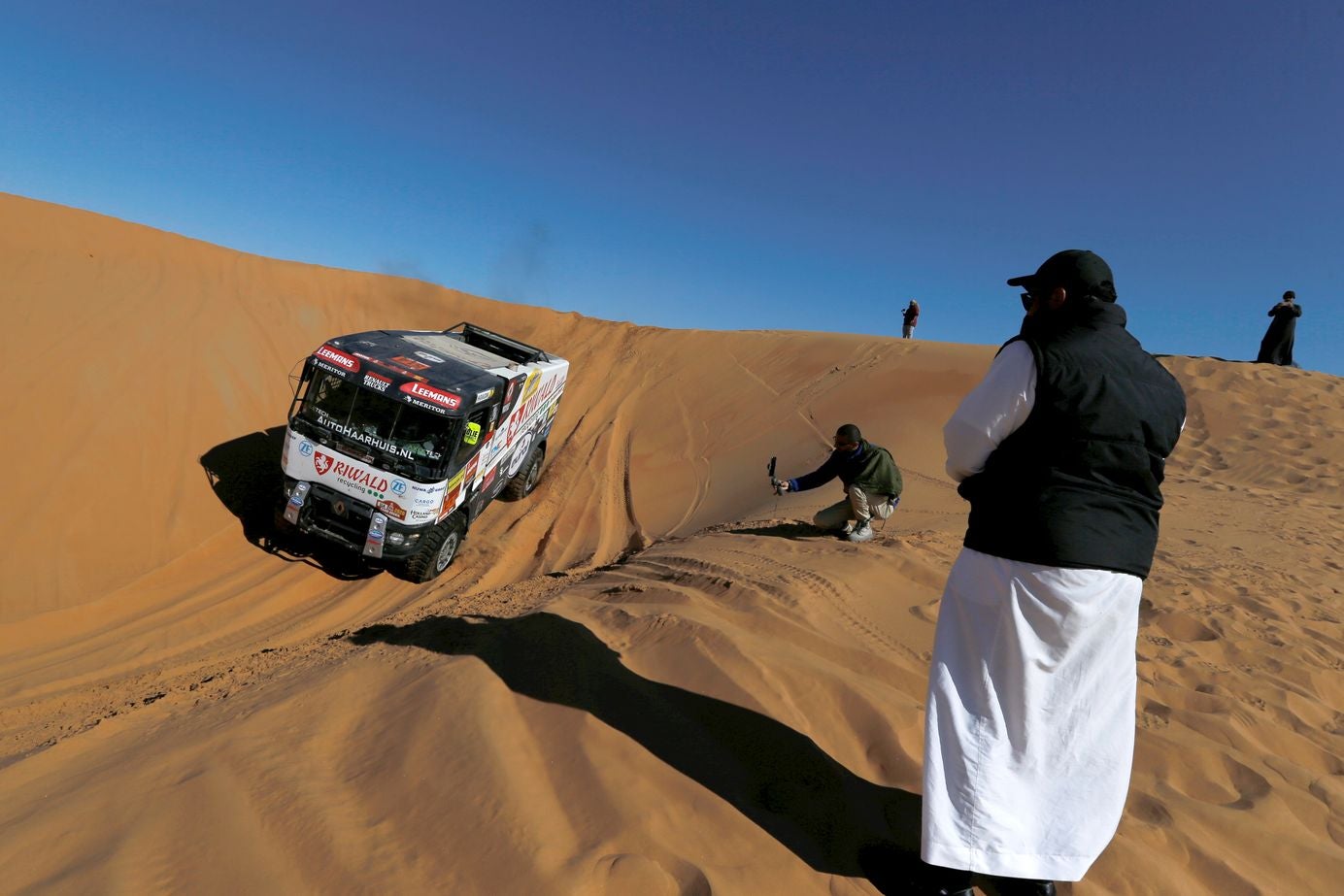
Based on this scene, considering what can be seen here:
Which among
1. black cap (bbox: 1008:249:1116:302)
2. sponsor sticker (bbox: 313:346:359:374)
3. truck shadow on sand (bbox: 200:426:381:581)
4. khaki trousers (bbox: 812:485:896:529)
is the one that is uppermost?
black cap (bbox: 1008:249:1116:302)

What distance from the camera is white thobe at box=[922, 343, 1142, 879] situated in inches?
78.3

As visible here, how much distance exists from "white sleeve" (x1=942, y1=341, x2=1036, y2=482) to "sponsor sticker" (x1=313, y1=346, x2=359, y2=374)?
6.82 metres

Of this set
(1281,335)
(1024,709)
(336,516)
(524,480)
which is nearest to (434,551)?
(336,516)

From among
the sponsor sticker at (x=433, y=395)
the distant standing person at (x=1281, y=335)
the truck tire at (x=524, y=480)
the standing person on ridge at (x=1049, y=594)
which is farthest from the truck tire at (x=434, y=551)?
the distant standing person at (x=1281, y=335)

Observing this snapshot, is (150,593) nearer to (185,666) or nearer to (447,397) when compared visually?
(185,666)

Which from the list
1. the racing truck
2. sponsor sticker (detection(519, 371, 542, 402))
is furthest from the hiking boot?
sponsor sticker (detection(519, 371, 542, 402))

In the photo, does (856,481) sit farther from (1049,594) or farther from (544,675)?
(1049,594)

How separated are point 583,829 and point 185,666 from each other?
226 inches

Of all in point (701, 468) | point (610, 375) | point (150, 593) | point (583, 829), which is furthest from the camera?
point (610, 375)

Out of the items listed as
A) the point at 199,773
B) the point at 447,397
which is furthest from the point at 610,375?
the point at 199,773

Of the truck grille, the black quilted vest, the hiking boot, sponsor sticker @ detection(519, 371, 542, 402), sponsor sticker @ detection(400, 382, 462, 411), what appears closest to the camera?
the black quilted vest

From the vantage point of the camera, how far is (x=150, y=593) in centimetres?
799

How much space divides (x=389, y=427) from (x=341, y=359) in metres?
0.90

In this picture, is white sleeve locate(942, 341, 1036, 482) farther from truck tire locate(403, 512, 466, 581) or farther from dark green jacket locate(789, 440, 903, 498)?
truck tire locate(403, 512, 466, 581)
